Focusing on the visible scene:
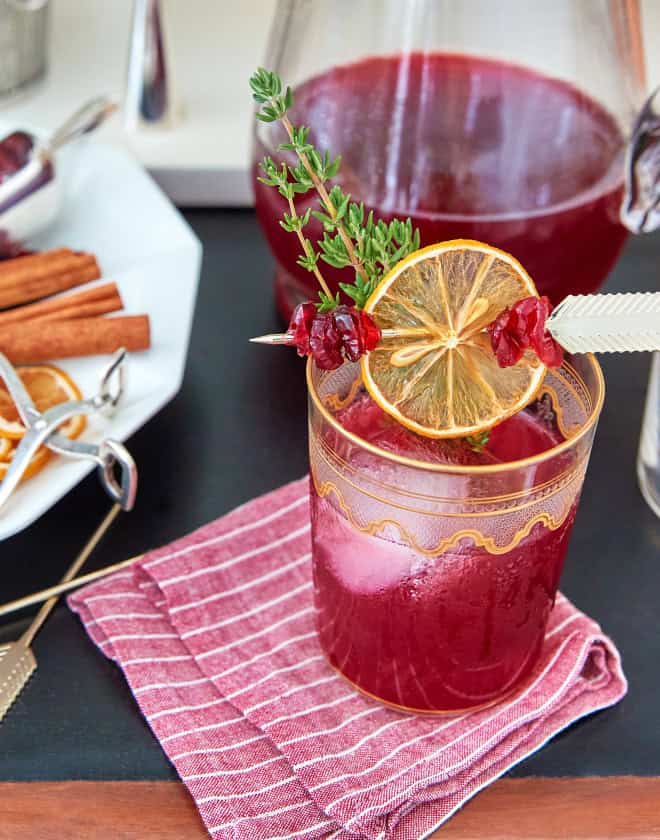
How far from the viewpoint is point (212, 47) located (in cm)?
137

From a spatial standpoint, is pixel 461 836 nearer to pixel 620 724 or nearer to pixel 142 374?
pixel 620 724

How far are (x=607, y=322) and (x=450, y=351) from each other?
0.26 feet

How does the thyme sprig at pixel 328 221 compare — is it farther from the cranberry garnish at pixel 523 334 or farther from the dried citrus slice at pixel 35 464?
the dried citrus slice at pixel 35 464

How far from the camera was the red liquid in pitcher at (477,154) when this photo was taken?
83 centimetres

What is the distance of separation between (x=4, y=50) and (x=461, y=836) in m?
0.95

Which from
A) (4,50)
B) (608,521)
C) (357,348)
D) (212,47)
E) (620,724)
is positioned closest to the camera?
(357,348)

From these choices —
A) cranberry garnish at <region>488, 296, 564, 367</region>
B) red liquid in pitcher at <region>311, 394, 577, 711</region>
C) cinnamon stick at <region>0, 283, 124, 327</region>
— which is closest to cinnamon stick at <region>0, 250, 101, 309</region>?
cinnamon stick at <region>0, 283, 124, 327</region>

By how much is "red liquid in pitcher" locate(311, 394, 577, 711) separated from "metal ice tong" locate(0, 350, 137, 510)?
16 centimetres

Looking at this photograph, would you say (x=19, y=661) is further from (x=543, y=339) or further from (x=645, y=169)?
(x=645, y=169)

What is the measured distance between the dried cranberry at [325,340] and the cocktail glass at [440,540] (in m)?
0.05

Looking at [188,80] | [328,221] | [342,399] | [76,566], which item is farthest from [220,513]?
[188,80]

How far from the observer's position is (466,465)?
605 mm

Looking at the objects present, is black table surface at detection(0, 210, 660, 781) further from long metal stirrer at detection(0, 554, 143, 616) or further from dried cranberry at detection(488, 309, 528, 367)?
dried cranberry at detection(488, 309, 528, 367)

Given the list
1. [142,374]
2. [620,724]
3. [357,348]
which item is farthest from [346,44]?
[620,724]
